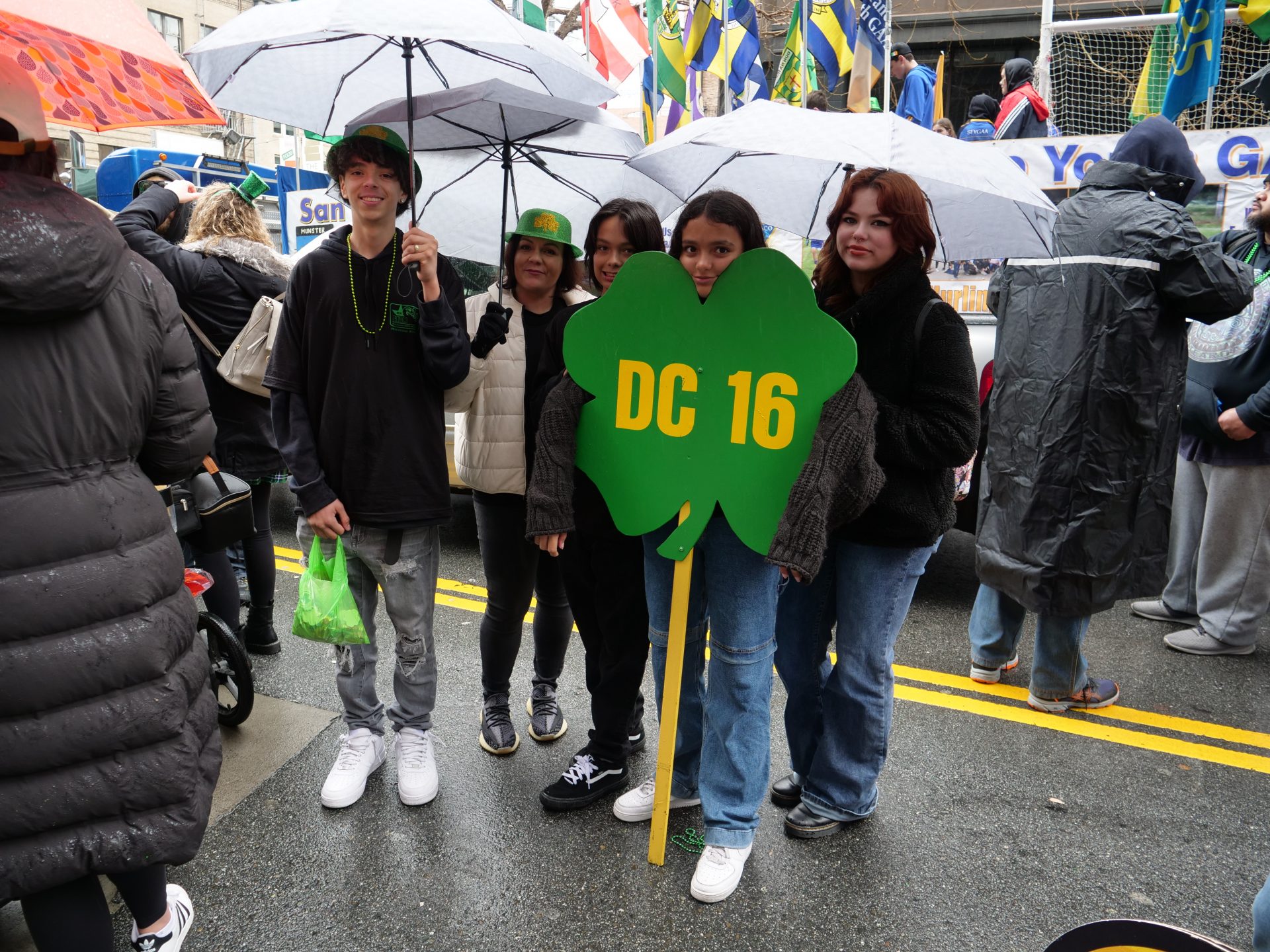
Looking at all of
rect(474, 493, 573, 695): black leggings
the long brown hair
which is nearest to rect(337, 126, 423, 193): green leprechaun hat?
rect(474, 493, 573, 695): black leggings

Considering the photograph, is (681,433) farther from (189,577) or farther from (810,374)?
(189,577)

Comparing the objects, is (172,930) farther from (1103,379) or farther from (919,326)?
(1103,379)

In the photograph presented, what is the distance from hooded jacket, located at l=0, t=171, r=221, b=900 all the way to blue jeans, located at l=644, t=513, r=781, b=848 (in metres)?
1.24

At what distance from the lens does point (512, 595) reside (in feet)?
10.1

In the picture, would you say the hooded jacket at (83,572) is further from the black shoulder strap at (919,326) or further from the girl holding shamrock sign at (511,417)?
the black shoulder strap at (919,326)

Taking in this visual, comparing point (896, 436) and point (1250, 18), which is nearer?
point (896, 436)

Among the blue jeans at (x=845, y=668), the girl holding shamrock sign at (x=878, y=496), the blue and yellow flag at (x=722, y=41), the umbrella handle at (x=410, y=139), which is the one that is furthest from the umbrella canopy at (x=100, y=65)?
the blue and yellow flag at (x=722, y=41)

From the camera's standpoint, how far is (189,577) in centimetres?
316

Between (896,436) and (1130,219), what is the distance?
64.7 inches

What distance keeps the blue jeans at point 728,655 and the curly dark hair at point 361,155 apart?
131 centimetres

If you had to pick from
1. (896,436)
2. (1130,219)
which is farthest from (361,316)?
(1130,219)

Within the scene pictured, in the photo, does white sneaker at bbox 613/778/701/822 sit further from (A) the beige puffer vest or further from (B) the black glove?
(B) the black glove

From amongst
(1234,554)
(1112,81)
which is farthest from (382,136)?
(1112,81)

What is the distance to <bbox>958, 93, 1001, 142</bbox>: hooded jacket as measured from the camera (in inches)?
286
